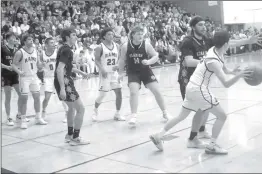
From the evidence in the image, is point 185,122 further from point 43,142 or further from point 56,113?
point 56,113

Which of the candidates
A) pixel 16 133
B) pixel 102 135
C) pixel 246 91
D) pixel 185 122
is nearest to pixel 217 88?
pixel 246 91

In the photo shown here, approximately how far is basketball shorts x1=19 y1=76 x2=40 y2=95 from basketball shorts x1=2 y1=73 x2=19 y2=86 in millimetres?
364

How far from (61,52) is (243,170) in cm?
289

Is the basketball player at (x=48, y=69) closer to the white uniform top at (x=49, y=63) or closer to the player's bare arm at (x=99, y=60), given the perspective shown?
the white uniform top at (x=49, y=63)

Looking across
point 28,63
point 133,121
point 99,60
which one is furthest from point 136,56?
point 28,63

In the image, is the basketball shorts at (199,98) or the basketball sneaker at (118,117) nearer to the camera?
the basketball shorts at (199,98)

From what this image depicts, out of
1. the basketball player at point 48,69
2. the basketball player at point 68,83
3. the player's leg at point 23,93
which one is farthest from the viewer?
the basketball player at point 48,69

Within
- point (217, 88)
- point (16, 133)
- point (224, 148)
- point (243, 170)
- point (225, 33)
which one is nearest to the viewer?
point (243, 170)

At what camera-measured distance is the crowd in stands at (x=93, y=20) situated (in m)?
17.5

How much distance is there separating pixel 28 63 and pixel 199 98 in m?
3.58

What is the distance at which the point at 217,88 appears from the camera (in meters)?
10.7

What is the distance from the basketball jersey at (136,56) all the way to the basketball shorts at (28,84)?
1821 mm

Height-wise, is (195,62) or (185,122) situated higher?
(195,62)

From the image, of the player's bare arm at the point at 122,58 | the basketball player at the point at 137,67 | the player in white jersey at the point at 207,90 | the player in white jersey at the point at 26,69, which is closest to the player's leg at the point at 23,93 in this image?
the player in white jersey at the point at 26,69
